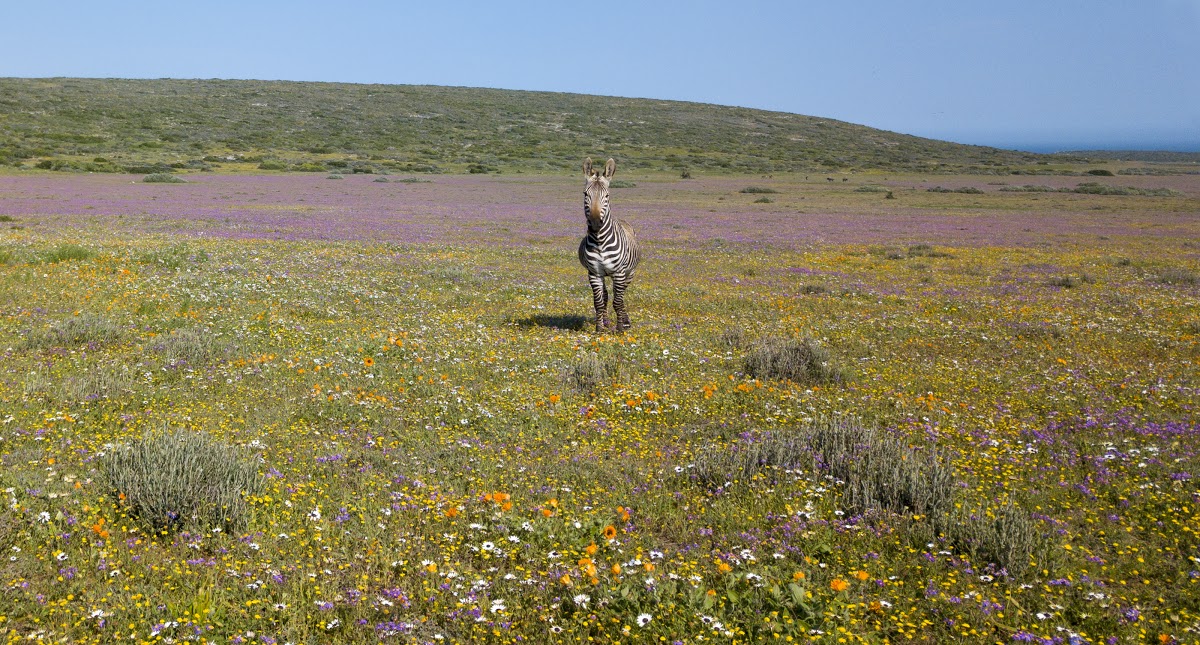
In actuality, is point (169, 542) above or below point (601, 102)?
below

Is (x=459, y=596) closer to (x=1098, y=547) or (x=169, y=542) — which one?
(x=169, y=542)

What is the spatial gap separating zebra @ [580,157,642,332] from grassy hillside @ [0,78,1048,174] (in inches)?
2865

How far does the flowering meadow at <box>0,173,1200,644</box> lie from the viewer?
5.36 m

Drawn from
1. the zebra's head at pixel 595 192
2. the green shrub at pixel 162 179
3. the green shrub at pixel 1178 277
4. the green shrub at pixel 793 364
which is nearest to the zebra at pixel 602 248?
the zebra's head at pixel 595 192

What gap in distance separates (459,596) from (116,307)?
13513 mm

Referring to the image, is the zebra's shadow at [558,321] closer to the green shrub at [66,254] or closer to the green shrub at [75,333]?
→ the green shrub at [75,333]

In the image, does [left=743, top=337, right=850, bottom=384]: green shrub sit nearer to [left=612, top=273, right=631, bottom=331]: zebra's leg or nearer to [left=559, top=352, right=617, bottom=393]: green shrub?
[left=559, top=352, right=617, bottom=393]: green shrub

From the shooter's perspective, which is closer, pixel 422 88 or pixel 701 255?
pixel 701 255

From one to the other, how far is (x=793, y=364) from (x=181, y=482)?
8.73 meters

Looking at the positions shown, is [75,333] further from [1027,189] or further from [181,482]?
[1027,189]

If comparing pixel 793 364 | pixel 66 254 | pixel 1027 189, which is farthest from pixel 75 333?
pixel 1027 189

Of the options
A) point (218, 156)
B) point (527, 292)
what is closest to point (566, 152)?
point (218, 156)

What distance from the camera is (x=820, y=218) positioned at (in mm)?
47562

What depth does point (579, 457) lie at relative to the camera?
836 cm
